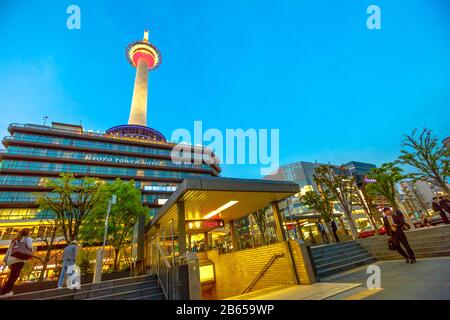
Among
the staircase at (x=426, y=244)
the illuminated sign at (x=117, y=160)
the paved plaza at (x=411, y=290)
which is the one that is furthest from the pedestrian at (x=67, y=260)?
the illuminated sign at (x=117, y=160)

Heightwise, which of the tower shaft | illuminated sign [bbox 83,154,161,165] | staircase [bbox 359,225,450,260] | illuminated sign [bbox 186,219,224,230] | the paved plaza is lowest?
the paved plaza

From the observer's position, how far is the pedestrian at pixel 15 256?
5641mm

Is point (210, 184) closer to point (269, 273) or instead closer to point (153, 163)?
point (269, 273)

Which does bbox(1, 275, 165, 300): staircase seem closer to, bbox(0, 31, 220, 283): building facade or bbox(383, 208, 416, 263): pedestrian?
bbox(383, 208, 416, 263): pedestrian

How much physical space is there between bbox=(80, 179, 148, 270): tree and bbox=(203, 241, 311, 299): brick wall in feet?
38.3

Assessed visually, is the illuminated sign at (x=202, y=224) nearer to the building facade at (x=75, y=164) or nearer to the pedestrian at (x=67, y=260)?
the pedestrian at (x=67, y=260)

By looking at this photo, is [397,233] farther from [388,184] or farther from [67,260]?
[67,260]

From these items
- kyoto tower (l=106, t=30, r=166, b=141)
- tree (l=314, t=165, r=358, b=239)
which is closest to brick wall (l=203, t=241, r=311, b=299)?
tree (l=314, t=165, r=358, b=239)

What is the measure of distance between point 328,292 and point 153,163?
157ft

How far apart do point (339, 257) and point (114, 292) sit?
10057 millimetres

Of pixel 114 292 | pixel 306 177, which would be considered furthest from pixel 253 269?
pixel 306 177

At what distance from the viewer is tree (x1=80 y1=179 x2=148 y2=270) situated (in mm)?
20656

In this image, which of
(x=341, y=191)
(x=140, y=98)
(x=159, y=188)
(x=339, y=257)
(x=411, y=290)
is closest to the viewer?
(x=411, y=290)

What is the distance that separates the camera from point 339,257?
33.4 feet
